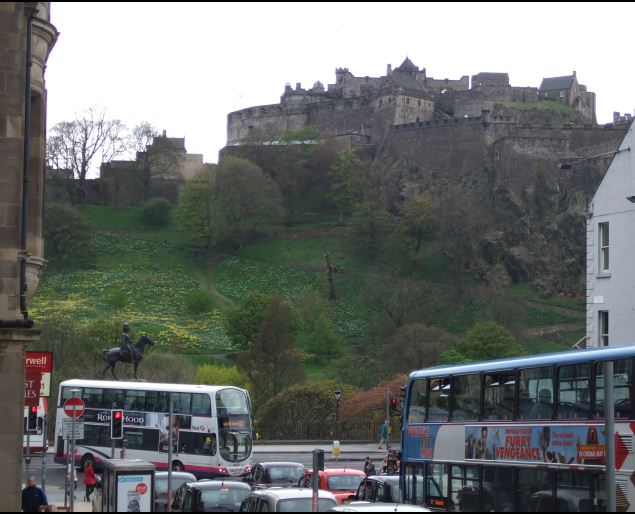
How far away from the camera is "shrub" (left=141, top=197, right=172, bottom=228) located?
12700cm

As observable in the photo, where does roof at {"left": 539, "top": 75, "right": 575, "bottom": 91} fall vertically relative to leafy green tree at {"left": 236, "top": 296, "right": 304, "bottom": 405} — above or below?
above

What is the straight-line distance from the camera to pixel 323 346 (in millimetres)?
87438

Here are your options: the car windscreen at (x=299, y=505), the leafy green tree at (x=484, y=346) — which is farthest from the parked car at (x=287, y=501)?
the leafy green tree at (x=484, y=346)

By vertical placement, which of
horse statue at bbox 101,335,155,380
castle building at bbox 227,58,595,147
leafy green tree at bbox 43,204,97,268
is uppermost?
castle building at bbox 227,58,595,147

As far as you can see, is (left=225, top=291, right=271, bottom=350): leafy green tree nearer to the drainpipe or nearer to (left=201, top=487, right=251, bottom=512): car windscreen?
(left=201, top=487, right=251, bottom=512): car windscreen

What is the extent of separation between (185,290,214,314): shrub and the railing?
41984mm

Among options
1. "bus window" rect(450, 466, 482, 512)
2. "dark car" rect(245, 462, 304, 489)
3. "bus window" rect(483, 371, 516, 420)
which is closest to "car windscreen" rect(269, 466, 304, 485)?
"dark car" rect(245, 462, 304, 489)

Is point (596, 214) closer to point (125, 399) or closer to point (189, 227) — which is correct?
point (125, 399)

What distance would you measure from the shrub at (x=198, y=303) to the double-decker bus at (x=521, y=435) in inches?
2857

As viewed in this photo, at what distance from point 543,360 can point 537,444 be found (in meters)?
1.46

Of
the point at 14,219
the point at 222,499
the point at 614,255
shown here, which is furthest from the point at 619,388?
the point at 614,255

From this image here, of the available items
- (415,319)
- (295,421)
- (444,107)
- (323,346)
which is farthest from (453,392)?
(444,107)

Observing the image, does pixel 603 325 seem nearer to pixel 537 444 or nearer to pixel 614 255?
pixel 614 255

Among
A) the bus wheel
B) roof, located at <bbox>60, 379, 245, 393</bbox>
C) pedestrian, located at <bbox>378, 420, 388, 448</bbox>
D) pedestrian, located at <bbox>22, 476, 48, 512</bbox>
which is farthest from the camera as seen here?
pedestrian, located at <bbox>378, 420, 388, 448</bbox>
